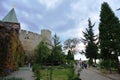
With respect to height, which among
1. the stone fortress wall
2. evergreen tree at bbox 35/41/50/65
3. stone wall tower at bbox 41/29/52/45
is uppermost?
stone wall tower at bbox 41/29/52/45

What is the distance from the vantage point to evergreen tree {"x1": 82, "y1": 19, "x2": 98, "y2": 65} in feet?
198

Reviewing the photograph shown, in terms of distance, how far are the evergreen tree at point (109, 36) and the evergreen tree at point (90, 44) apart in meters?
19.9

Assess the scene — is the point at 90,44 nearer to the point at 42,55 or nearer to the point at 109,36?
the point at 42,55

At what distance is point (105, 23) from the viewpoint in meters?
37.1

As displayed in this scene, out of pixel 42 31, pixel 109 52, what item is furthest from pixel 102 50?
pixel 42 31

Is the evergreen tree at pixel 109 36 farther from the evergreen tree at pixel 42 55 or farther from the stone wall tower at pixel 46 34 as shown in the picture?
the stone wall tower at pixel 46 34

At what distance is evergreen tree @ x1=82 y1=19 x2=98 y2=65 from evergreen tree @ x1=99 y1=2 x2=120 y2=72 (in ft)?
65.2

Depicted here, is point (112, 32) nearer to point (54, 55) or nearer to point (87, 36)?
point (54, 55)

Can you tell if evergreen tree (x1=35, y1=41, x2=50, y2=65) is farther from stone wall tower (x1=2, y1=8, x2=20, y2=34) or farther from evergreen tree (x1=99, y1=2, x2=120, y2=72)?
evergreen tree (x1=99, y1=2, x2=120, y2=72)

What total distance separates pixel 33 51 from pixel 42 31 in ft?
54.7

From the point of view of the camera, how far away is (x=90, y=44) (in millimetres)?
61938

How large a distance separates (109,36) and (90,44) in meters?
25.6

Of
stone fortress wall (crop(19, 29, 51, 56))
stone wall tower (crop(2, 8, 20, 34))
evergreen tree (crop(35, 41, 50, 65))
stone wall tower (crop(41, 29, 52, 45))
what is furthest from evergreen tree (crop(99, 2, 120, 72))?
stone wall tower (crop(41, 29, 52, 45))

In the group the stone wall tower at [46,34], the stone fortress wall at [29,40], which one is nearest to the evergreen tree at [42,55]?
the stone fortress wall at [29,40]
